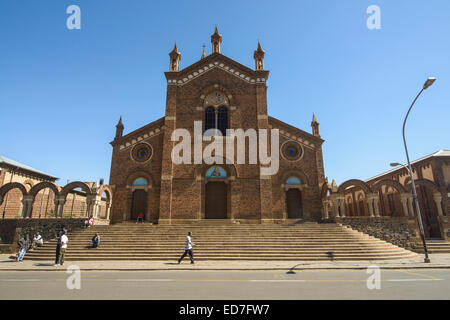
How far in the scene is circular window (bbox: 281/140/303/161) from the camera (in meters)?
25.4

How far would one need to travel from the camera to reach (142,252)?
1593 cm

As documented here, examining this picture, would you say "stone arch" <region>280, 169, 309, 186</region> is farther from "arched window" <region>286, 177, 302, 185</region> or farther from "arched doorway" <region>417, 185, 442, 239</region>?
"arched doorway" <region>417, 185, 442, 239</region>

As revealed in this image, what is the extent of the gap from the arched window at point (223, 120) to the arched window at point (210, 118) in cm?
49

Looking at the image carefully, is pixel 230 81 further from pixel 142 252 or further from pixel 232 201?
pixel 142 252

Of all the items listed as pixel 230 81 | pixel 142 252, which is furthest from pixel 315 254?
pixel 230 81

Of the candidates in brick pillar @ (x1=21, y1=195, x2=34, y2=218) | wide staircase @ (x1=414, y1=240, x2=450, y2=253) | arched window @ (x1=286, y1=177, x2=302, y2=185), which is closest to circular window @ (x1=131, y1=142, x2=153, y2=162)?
brick pillar @ (x1=21, y1=195, x2=34, y2=218)

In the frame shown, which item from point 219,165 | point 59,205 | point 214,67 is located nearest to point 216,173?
point 219,165

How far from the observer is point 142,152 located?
26.1 metres

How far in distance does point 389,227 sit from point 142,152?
883 inches

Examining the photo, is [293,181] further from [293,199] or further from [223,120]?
[223,120]

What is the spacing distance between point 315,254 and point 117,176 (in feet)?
62.4

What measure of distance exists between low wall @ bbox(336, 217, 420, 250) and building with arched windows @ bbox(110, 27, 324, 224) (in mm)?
3722

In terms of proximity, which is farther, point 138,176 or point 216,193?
point 138,176

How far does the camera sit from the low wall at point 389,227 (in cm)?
1931
